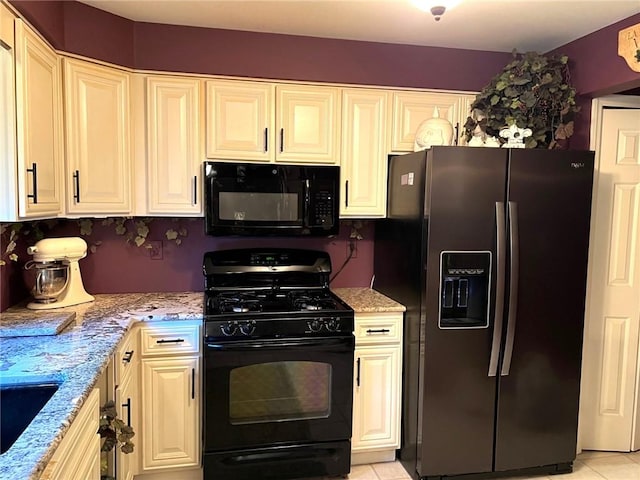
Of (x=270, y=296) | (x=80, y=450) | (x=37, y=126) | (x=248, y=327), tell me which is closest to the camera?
(x=80, y=450)

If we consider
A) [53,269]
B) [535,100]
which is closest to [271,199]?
[53,269]

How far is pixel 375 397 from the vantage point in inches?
106

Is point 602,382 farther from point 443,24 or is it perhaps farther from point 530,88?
point 443,24

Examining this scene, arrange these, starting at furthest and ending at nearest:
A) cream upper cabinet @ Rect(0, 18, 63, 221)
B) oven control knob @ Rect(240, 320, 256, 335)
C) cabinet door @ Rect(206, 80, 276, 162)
Result: cabinet door @ Rect(206, 80, 276, 162) → oven control knob @ Rect(240, 320, 256, 335) → cream upper cabinet @ Rect(0, 18, 63, 221)

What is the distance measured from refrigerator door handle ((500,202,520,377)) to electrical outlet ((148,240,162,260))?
6.44ft

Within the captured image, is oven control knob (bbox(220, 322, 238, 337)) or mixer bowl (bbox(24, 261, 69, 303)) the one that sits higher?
mixer bowl (bbox(24, 261, 69, 303))

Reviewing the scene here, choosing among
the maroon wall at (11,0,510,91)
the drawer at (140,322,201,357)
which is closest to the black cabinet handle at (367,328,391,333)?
the drawer at (140,322,201,357)

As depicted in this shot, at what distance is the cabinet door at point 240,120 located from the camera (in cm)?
267

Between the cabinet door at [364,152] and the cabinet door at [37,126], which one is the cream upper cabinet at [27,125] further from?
the cabinet door at [364,152]

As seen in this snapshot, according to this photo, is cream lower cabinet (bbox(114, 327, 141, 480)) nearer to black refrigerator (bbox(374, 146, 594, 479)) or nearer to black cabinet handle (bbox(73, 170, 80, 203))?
black cabinet handle (bbox(73, 170, 80, 203))

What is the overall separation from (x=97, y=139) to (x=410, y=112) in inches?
67.3

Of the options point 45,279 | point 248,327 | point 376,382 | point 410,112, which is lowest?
point 376,382

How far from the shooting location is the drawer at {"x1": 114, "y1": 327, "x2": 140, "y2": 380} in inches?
79.9

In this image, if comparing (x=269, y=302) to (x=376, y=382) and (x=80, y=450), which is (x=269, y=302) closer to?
(x=376, y=382)
